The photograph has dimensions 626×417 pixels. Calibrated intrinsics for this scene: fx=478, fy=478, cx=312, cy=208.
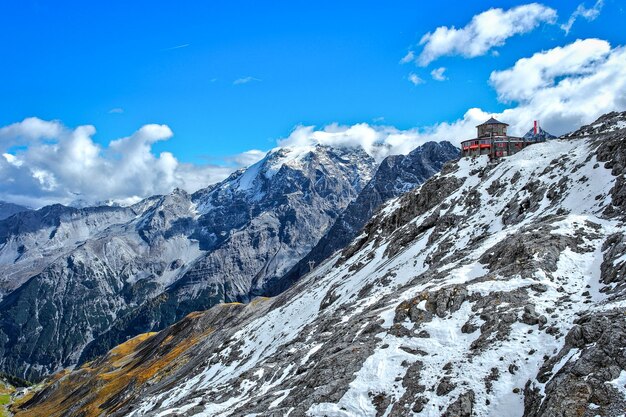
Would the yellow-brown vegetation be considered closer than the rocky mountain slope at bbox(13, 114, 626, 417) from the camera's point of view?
No

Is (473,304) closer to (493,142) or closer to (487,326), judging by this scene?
(487,326)

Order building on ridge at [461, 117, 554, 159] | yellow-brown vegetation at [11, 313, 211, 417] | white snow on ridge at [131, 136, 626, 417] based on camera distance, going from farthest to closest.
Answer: yellow-brown vegetation at [11, 313, 211, 417], building on ridge at [461, 117, 554, 159], white snow on ridge at [131, 136, 626, 417]

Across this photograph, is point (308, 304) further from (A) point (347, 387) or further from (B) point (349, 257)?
(A) point (347, 387)

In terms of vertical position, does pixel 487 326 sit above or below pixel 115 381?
above

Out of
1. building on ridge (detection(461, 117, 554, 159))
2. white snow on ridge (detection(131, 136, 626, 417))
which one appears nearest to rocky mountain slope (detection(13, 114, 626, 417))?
white snow on ridge (detection(131, 136, 626, 417))

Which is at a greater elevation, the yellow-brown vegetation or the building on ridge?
the building on ridge

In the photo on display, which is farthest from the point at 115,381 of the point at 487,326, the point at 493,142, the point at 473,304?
the point at 487,326

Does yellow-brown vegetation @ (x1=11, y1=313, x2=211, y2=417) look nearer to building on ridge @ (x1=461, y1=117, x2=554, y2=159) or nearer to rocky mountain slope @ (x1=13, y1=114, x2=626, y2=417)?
rocky mountain slope @ (x1=13, y1=114, x2=626, y2=417)

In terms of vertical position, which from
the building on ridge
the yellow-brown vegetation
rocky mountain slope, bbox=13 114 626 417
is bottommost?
the yellow-brown vegetation

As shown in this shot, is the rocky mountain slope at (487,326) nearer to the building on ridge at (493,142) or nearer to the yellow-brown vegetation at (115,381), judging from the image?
the building on ridge at (493,142)
